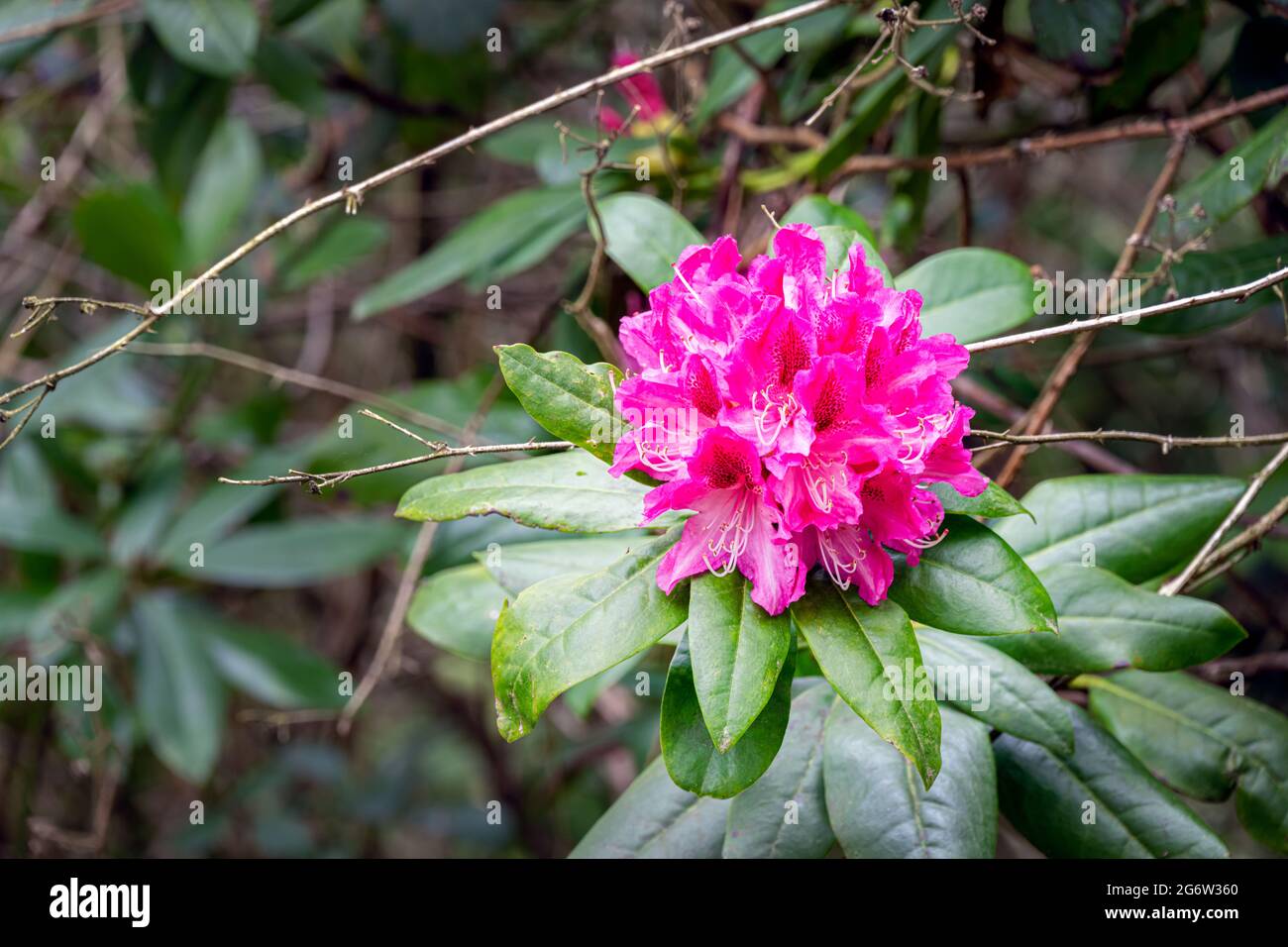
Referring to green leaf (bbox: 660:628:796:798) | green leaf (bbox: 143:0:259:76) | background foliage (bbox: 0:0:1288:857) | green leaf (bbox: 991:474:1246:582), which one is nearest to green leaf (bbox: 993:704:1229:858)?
background foliage (bbox: 0:0:1288:857)

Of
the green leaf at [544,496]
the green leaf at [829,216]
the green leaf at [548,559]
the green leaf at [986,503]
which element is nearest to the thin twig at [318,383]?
the green leaf at [548,559]

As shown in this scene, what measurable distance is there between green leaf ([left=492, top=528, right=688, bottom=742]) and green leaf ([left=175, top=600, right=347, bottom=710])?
1310 millimetres

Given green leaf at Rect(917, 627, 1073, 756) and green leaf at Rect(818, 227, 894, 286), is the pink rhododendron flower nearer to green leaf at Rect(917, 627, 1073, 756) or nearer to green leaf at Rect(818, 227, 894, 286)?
green leaf at Rect(818, 227, 894, 286)

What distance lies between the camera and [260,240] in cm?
107

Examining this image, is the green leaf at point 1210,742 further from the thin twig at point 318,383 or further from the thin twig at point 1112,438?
the thin twig at point 318,383

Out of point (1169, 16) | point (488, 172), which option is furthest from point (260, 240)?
point (488, 172)

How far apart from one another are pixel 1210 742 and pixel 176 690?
1.80m

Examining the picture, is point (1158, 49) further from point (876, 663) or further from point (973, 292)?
point (876, 663)

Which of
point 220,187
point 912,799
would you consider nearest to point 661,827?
point 912,799

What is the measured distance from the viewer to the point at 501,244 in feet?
5.18

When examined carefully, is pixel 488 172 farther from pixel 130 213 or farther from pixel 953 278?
pixel 953 278
